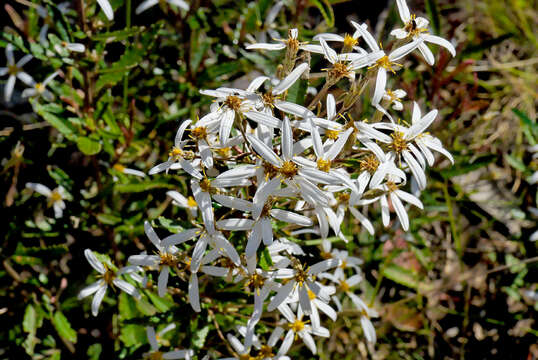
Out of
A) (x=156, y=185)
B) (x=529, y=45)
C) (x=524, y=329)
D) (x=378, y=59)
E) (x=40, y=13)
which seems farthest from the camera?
(x=529, y=45)

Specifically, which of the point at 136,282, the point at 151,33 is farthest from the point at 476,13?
the point at 136,282

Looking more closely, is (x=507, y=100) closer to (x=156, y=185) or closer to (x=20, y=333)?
(x=156, y=185)

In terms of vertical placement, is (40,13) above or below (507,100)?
above

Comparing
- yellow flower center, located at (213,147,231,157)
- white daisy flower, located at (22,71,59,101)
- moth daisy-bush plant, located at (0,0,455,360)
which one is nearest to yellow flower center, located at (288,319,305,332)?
moth daisy-bush plant, located at (0,0,455,360)

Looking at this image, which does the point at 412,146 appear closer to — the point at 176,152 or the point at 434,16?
the point at 176,152

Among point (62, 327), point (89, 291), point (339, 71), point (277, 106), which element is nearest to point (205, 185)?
point (277, 106)
